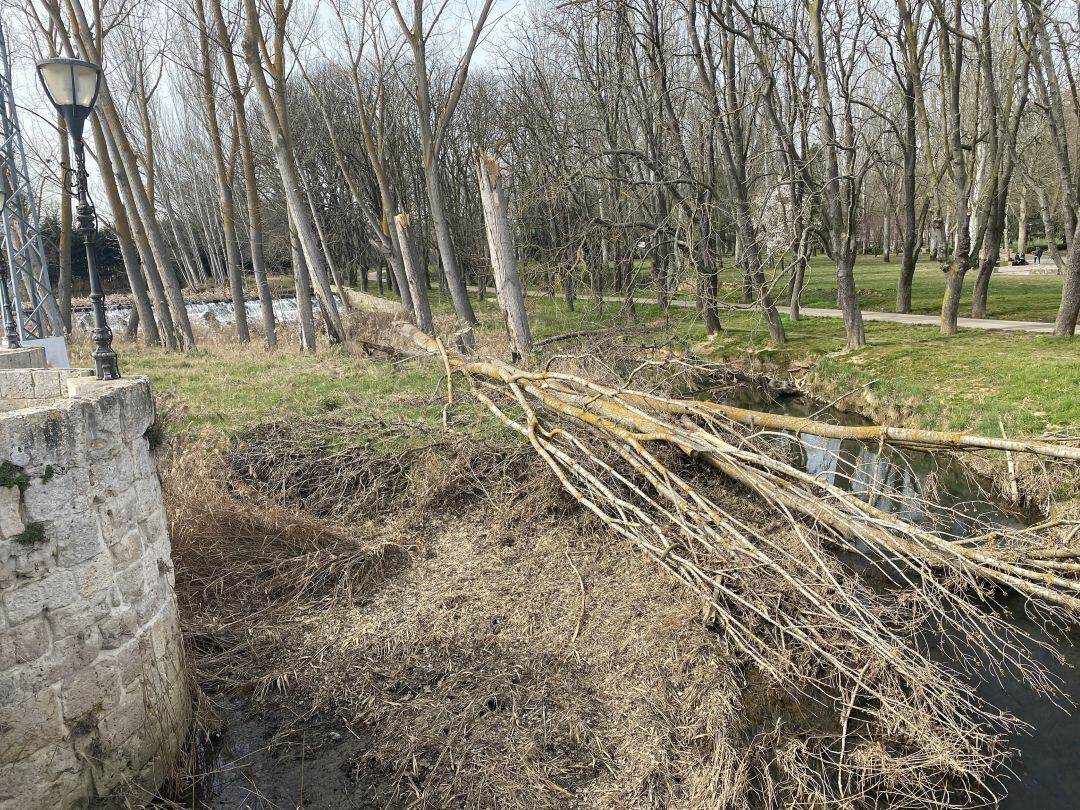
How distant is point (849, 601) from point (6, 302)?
11580mm

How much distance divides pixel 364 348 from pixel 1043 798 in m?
13.0

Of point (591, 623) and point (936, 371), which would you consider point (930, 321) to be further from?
point (591, 623)

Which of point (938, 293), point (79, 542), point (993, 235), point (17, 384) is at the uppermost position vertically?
point (993, 235)

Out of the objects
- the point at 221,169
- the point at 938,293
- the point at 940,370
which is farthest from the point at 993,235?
the point at 221,169

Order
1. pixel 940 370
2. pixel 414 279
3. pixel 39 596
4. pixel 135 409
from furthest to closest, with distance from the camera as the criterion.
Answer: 1. pixel 414 279
2. pixel 940 370
3. pixel 135 409
4. pixel 39 596

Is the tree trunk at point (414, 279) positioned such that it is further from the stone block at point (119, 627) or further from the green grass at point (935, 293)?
the stone block at point (119, 627)

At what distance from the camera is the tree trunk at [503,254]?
12297mm

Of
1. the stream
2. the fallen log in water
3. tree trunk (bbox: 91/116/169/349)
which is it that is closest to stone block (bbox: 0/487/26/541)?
the stream

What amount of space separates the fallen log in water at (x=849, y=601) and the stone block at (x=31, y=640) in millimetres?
4045

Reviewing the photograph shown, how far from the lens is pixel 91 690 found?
137 inches

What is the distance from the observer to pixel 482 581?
6078mm

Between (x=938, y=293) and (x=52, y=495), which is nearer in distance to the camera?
(x=52, y=495)

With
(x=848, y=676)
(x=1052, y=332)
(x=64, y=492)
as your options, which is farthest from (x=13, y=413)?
(x=1052, y=332)

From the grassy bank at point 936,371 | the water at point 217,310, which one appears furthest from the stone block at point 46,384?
the water at point 217,310
